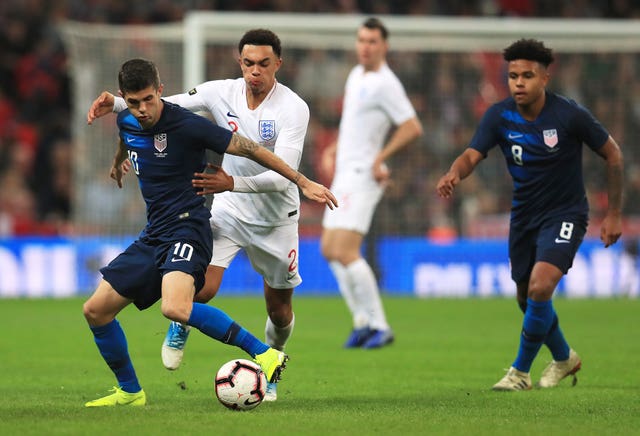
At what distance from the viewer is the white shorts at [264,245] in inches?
305

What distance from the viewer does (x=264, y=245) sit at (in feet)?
25.5

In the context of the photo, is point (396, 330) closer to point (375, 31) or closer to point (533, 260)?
point (375, 31)

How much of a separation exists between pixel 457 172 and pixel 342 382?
161 centimetres

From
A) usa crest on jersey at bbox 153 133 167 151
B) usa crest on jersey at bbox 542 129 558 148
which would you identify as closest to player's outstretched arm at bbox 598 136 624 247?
usa crest on jersey at bbox 542 129 558 148

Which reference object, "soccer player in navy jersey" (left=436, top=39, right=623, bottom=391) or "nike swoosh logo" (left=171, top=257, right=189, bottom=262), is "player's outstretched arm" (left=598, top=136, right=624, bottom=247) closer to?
"soccer player in navy jersey" (left=436, top=39, right=623, bottom=391)

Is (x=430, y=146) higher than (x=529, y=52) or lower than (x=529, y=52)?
lower

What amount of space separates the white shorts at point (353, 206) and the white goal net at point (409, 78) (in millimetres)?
4889

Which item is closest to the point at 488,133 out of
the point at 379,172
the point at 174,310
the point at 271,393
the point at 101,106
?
the point at 271,393

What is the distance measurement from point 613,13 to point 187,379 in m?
15.9

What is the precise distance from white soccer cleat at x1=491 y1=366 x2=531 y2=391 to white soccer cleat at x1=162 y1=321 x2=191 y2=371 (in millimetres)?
2032

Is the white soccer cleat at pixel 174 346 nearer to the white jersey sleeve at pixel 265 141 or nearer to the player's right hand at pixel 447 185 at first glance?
the white jersey sleeve at pixel 265 141

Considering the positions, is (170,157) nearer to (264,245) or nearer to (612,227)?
(264,245)

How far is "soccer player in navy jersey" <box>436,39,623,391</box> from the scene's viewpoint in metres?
7.86

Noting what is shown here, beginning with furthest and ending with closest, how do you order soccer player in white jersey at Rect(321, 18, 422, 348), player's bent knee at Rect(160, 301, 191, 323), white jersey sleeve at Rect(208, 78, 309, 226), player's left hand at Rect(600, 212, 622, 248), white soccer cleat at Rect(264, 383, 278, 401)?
soccer player in white jersey at Rect(321, 18, 422, 348) → player's left hand at Rect(600, 212, 622, 248) → white jersey sleeve at Rect(208, 78, 309, 226) → white soccer cleat at Rect(264, 383, 278, 401) → player's bent knee at Rect(160, 301, 191, 323)
